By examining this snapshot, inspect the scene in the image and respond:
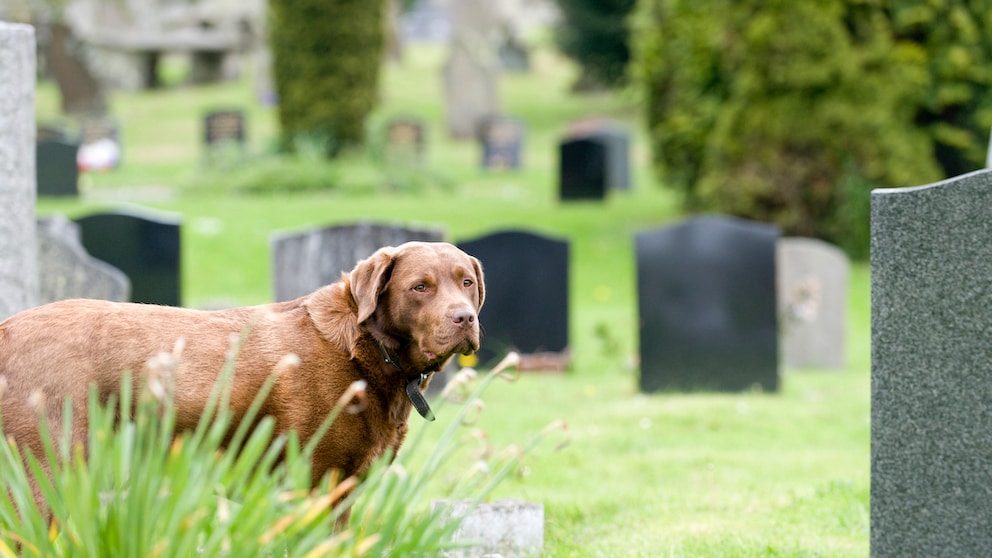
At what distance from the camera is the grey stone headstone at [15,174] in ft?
18.4

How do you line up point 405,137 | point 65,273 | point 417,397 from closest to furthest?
point 417,397, point 65,273, point 405,137

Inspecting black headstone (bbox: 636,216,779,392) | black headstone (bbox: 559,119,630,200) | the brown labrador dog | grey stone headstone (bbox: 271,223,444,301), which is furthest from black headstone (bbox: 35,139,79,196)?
the brown labrador dog

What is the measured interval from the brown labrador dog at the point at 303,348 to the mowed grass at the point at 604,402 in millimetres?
369

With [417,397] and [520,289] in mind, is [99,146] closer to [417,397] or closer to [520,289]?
[520,289]

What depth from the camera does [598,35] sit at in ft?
108

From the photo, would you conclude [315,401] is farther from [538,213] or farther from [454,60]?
[454,60]

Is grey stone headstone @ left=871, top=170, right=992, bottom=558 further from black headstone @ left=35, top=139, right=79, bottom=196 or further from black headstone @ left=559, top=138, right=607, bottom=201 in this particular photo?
black headstone @ left=559, top=138, right=607, bottom=201

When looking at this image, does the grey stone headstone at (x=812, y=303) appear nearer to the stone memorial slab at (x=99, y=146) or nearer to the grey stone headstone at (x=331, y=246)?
the grey stone headstone at (x=331, y=246)

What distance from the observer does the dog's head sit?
13.3 ft

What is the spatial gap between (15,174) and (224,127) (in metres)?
22.3

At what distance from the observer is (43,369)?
392 centimetres

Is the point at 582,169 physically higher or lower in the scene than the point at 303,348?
higher

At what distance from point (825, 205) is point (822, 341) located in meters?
5.68

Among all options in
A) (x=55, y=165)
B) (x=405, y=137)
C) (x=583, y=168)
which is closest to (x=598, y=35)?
(x=405, y=137)
